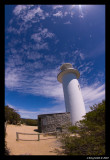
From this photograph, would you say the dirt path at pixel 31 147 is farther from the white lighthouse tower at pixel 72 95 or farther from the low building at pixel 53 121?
the white lighthouse tower at pixel 72 95

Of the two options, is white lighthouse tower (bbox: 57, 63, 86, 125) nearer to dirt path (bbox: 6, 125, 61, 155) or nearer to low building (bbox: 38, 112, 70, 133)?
low building (bbox: 38, 112, 70, 133)

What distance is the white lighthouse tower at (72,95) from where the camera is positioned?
1224cm

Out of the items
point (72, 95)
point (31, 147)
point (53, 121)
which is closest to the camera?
point (31, 147)

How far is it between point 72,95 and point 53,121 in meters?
4.84

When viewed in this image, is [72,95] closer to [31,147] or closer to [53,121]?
[53,121]

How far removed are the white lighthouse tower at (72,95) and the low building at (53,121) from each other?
3.37 ft

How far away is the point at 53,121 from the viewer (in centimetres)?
1236

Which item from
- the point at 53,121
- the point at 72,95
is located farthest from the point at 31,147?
the point at 72,95

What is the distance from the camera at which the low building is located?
12.1 metres

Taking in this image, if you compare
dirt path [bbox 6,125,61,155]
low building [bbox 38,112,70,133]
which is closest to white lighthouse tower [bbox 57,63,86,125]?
low building [bbox 38,112,70,133]

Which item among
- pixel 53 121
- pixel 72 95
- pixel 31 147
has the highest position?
pixel 72 95

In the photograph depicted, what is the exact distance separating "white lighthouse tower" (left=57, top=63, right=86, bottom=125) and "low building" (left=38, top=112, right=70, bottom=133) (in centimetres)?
103
